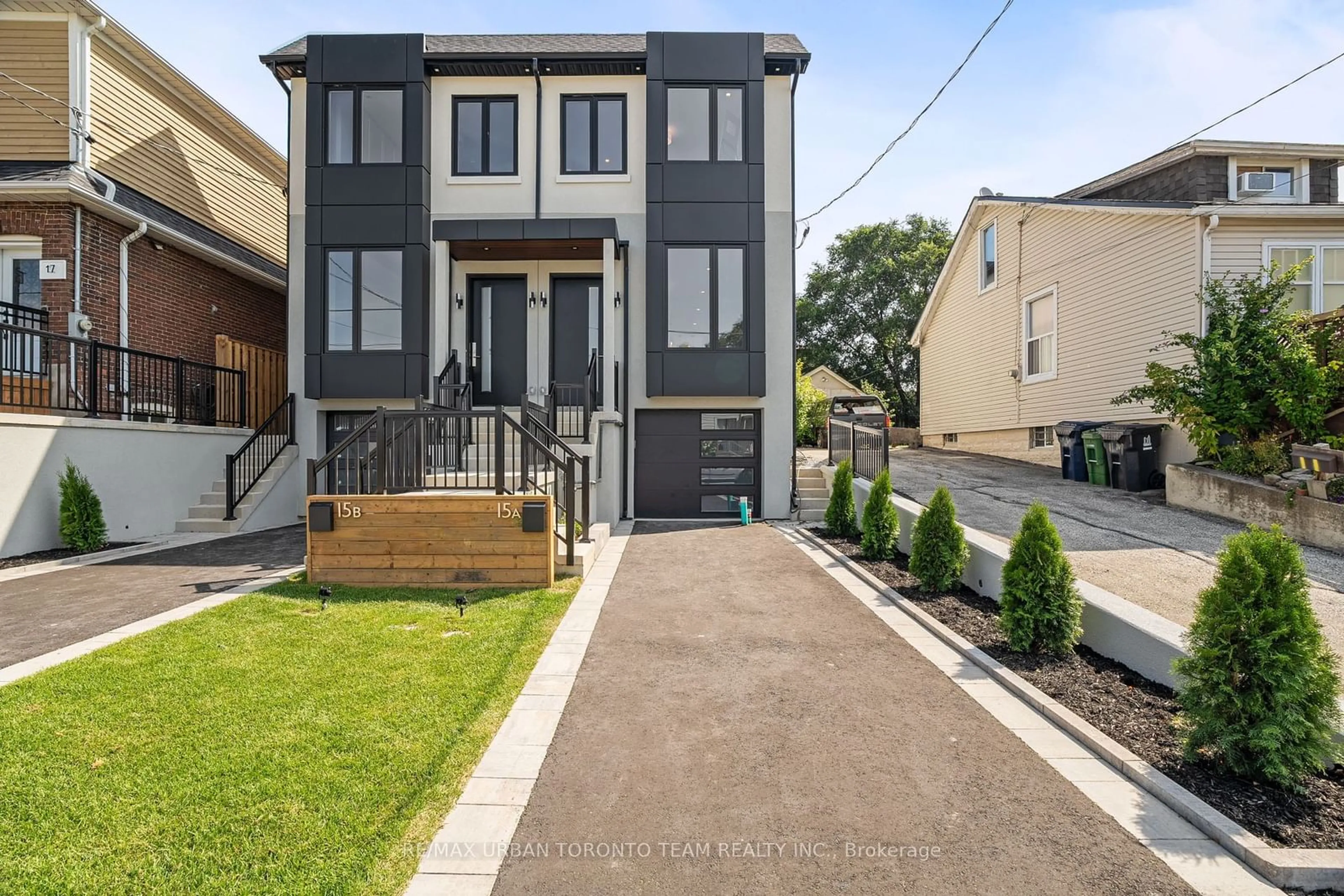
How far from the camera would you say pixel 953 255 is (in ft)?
64.0

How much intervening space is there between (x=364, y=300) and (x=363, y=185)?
191 centimetres

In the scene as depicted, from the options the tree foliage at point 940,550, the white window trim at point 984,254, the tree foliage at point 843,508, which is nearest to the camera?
the tree foliage at point 940,550

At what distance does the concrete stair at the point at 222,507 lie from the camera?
32.1 ft

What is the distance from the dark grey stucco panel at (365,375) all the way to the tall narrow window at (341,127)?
3.32 meters

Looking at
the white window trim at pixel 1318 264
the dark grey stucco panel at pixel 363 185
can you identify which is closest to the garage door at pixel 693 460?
the dark grey stucco panel at pixel 363 185

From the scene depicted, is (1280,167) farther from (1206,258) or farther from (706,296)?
(706,296)

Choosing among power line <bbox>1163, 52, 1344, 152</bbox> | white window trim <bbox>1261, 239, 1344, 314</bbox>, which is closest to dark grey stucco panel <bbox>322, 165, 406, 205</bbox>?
power line <bbox>1163, 52, 1344, 152</bbox>

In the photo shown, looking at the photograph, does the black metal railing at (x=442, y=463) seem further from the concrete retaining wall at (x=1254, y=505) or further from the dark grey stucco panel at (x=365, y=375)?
the concrete retaining wall at (x=1254, y=505)

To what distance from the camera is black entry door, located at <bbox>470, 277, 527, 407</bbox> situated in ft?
39.6

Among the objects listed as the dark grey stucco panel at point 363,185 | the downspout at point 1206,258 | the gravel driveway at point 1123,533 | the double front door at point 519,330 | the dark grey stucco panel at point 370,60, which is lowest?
the gravel driveway at point 1123,533

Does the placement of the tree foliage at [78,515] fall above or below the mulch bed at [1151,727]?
above

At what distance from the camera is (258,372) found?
1209cm

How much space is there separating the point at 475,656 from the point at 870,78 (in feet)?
29.2

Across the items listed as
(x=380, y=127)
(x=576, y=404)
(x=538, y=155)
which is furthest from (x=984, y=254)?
(x=380, y=127)
